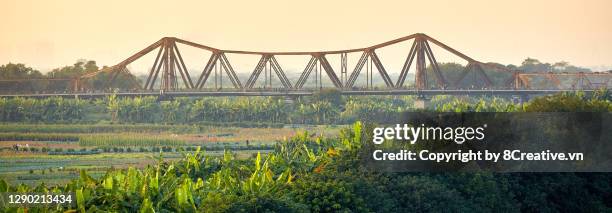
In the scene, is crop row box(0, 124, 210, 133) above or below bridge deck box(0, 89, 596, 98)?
below

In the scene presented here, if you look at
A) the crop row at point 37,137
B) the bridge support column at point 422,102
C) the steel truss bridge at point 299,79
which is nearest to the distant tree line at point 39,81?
the steel truss bridge at point 299,79

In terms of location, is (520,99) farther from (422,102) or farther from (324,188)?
(324,188)

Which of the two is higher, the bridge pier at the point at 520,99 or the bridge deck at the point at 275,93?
the bridge deck at the point at 275,93

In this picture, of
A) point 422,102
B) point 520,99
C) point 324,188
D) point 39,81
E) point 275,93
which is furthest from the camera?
point 39,81

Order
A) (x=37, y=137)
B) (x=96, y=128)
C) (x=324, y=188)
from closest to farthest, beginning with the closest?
(x=324, y=188), (x=37, y=137), (x=96, y=128)

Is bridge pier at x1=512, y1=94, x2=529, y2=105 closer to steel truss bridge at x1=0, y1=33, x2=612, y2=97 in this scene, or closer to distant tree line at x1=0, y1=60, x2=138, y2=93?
steel truss bridge at x1=0, y1=33, x2=612, y2=97

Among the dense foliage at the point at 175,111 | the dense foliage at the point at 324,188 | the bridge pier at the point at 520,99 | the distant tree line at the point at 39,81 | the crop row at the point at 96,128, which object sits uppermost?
the distant tree line at the point at 39,81

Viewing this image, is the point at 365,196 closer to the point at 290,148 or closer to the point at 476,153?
the point at 476,153

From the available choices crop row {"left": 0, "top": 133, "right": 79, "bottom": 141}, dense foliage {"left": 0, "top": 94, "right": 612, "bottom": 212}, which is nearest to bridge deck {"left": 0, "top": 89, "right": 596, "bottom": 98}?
crop row {"left": 0, "top": 133, "right": 79, "bottom": 141}

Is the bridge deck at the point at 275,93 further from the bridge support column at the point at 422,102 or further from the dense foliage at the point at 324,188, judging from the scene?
the dense foliage at the point at 324,188

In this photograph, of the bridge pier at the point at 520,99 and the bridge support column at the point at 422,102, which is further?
the bridge pier at the point at 520,99

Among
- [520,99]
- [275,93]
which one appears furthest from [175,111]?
[520,99]

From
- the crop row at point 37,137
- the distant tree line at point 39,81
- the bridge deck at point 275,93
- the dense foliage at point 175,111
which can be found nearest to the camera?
the crop row at point 37,137
